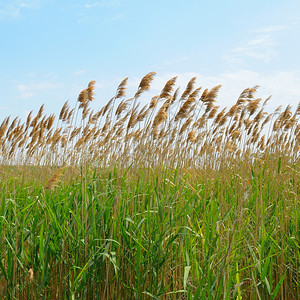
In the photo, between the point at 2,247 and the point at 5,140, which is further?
the point at 5,140

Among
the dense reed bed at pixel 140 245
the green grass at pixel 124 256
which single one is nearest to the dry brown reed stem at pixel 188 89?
the dense reed bed at pixel 140 245

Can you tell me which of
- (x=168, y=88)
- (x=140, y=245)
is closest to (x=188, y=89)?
(x=168, y=88)

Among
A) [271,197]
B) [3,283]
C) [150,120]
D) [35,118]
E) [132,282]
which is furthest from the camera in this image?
[35,118]

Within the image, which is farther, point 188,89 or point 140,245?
point 188,89

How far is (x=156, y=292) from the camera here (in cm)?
247

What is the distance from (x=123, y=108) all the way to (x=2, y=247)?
68.9 inches

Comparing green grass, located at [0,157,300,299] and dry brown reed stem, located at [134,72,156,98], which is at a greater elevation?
dry brown reed stem, located at [134,72,156,98]

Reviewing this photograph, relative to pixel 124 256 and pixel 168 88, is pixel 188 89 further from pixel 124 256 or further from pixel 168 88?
pixel 124 256

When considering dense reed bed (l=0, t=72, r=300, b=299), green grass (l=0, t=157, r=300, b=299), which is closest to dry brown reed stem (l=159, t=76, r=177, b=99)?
dense reed bed (l=0, t=72, r=300, b=299)

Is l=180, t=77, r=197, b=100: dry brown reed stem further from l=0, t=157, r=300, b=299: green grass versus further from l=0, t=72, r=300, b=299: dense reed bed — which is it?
l=0, t=157, r=300, b=299: green grass

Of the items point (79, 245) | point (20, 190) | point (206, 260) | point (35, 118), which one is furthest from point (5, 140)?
point (206, 260)

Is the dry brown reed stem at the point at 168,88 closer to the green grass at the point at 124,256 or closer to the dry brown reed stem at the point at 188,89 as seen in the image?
the dry brown reed stem at the point at 188,89

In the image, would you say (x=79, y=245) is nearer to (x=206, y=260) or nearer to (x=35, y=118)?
(x=206, y=260)

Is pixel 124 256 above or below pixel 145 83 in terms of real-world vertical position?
below
